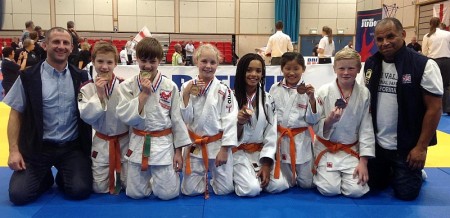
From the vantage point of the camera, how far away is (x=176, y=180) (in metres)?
3.40

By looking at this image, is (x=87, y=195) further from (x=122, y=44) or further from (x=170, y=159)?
(x=122, y=44)

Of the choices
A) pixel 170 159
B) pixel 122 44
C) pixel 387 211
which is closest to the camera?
pixel 387 211

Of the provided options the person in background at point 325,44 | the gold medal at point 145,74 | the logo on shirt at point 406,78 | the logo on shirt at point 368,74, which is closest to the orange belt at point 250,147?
the gold medal at point 145,74

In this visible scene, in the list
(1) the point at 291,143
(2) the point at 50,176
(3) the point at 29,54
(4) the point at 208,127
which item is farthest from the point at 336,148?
(3) the point at 29,54

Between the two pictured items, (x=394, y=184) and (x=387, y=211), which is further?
(x=394, y=184)

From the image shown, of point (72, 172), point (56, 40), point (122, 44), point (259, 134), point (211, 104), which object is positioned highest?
point (122, 44)

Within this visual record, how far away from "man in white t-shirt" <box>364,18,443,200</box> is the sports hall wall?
61.1 ft

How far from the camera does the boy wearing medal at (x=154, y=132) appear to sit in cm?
324

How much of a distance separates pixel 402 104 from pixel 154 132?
2.22m

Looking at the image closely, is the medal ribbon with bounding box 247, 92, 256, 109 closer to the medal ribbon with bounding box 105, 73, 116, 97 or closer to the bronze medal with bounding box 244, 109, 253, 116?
the bronze medal with bounding box 244, 109, 253, 116

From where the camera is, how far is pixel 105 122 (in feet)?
11.1

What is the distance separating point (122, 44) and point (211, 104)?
18.4 m

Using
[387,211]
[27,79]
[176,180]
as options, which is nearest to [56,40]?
[27,79]

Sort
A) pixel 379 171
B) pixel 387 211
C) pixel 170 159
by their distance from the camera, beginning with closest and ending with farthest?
pixel 387 211
pixel 170 159
pixel 379 171
